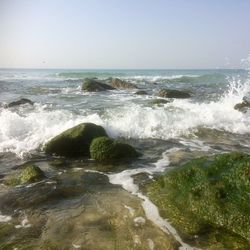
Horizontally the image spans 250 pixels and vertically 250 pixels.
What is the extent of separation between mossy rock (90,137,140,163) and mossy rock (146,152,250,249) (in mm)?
1902

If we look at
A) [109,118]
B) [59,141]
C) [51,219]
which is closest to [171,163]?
[59,141]

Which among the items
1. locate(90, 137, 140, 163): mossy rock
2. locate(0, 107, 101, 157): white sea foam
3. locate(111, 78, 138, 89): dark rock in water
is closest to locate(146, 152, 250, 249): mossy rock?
locate(90, 137, 140, 163): mossy rock

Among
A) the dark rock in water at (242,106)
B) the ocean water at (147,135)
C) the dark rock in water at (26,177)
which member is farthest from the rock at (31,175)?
the dark rock in water at (242,106)

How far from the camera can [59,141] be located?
8117 millimetres

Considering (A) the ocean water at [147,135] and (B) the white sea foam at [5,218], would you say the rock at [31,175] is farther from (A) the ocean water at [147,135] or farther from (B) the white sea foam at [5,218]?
(B) the white sea foam at [5,218]

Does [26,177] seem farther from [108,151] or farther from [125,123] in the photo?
[125,123]

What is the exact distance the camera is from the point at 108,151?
754 cm

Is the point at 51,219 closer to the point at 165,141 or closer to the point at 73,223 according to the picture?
the point at 73,223

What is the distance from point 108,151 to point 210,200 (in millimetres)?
3277

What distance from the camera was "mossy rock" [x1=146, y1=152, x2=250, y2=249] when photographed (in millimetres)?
4219

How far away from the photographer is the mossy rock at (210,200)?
4.22 m

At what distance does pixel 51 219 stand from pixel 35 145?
451 centimetres

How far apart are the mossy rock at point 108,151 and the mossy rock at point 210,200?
6.24 ft

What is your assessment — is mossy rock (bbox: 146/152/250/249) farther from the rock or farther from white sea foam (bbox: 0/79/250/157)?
white sea foam (bbox: 0/79/250/157)
